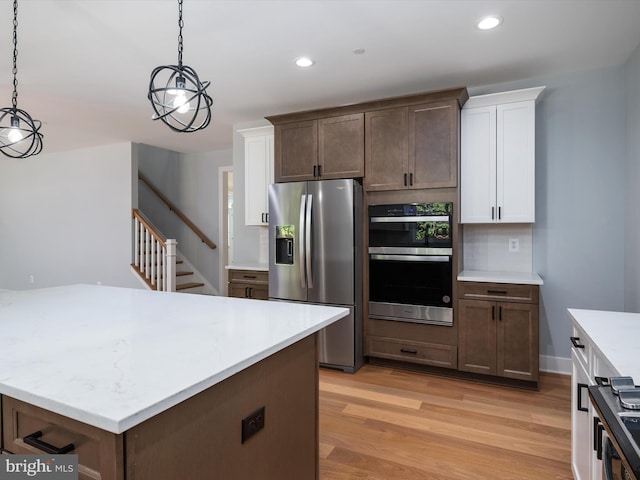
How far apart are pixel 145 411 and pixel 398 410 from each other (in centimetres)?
230

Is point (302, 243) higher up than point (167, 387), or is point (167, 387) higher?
point (302, 243)

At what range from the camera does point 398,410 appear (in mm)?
2707

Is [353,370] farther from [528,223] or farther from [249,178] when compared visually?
[249,178]

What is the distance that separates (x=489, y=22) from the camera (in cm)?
251

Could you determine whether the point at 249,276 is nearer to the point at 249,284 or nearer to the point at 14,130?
the point at 249,284

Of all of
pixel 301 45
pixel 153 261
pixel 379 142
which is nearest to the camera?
pixel 301 45

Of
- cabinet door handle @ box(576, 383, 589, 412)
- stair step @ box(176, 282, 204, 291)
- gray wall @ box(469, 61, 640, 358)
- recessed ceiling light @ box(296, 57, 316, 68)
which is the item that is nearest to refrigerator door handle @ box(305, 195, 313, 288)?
recessed ceiling light @ box(296, 57, 316, 68)

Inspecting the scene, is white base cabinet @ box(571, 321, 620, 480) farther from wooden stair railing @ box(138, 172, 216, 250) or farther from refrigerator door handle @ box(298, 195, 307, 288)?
wooden stair railing @ box(138, 172, 216, 250)

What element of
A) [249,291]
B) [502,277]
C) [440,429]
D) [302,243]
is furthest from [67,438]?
[249,291]

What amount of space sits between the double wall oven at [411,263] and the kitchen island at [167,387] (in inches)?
69.7

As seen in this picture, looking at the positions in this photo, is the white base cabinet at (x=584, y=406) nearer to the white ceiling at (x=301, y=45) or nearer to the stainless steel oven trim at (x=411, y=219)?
the stainless steel oven trim at (x=411, y=219)

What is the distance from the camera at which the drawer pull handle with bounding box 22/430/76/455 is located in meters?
0.89

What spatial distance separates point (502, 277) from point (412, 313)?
2.62 feet

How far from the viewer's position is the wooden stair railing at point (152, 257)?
215 inches
